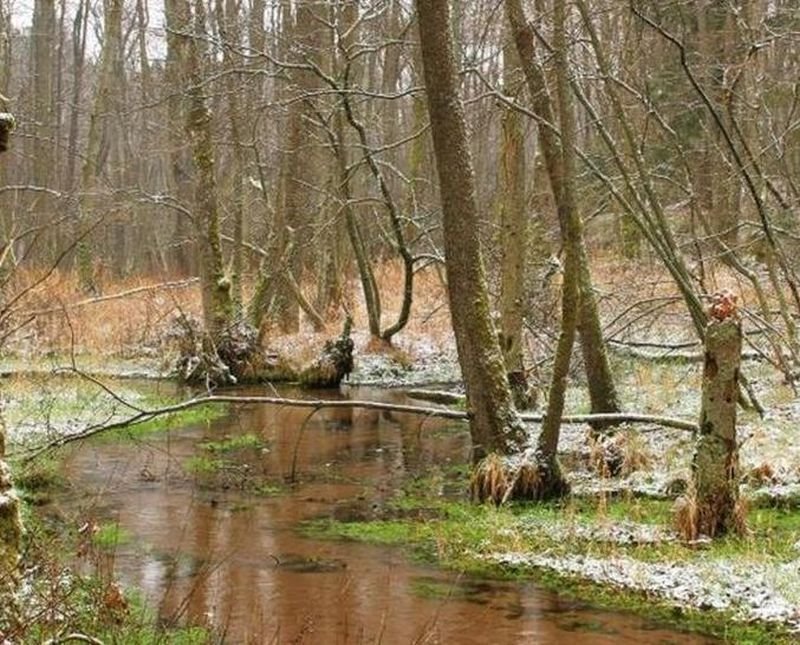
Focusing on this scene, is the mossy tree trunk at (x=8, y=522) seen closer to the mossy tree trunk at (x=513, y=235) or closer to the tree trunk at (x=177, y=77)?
the mossy tree trunk at (x=513, y=235)

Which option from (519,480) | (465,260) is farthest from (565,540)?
(465,260)

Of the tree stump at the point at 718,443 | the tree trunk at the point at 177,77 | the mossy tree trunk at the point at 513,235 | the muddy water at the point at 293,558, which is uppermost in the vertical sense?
the tree trunk at the point at 177,77

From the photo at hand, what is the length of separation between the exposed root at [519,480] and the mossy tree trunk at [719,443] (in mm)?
1736

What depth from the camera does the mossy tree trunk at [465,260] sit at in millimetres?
9789

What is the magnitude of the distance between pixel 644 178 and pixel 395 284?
1404 centimetres

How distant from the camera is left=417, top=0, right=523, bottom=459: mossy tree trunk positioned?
32.1 feet

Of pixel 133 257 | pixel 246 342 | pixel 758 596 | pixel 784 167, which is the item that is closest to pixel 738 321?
pixel 758 596

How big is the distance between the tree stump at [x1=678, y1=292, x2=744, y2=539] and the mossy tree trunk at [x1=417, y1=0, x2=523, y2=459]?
2150mm

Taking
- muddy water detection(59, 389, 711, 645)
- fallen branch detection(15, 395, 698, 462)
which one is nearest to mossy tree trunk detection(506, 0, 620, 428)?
fallen branch detection(15, 395, 698, 462)

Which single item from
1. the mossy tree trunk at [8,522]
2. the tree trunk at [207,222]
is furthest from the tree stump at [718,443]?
the tree trunk at [207,222]

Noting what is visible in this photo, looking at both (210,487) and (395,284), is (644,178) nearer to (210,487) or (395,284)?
(210,487)

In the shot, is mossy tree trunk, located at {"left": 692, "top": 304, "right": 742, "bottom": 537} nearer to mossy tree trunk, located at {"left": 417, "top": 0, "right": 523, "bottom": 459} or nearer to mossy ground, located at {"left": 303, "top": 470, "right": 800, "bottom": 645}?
mossy ground, located at {"left": 303, "top": 470, "right": 800, "bottom": 645}

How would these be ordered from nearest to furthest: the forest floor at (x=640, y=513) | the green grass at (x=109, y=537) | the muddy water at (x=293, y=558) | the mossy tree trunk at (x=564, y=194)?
the muddy water at (x=293, y=558) < the forest floor at (x=640, y=513) < the green grass at (x=109, y=537) < the mossy tree trunk at (x=564, y=194)

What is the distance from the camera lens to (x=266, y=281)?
19406 mm
